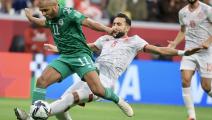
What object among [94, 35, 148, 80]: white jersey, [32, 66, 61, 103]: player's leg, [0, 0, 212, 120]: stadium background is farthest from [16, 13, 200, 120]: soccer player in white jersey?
[0, 0, 212, 120]: stadium background

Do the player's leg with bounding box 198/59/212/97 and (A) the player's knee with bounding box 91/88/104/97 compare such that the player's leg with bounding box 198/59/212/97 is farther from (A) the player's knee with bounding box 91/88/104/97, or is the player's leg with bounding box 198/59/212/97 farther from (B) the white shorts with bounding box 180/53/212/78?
(A) the player's knee with bounding box 91/88/104/97

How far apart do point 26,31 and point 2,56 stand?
2747 millimetres

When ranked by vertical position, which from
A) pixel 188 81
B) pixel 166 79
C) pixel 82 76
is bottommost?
pixel 166 79

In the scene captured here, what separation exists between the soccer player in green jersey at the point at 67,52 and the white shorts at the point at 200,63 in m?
3.40

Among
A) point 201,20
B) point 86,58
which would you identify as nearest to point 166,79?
point 201,20

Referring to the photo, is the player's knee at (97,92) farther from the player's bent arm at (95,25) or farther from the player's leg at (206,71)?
the player's leg at (206,71)

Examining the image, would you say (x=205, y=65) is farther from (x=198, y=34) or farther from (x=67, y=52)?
(x=67, y=52)

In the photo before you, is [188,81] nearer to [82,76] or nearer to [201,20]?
[201,20]

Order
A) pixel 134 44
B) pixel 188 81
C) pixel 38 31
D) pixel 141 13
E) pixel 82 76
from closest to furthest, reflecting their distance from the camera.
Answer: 1. pixel 82 76
2. pixel 134 44
3. pixel 188 81
4. pixel 38 31
5. pixel 141 13

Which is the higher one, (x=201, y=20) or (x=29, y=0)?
(x=201, y=20)

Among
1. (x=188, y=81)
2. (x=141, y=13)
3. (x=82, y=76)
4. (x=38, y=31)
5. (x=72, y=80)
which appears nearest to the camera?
(x=82, y=76)

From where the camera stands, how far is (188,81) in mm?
14031

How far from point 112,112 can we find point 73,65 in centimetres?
525

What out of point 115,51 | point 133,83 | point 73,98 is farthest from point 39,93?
point 133,83
